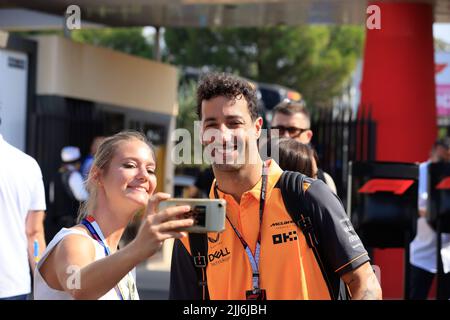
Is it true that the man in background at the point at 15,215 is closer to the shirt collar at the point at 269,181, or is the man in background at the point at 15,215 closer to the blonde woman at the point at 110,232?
the blonde woman at the point at 110,232

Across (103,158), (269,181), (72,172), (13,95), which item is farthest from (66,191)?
(269,181)

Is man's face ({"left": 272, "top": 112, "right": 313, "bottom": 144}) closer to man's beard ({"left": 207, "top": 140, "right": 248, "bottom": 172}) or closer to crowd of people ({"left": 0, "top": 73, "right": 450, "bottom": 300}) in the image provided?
crowd of people ({"left": 0, "top": 73, "right": 450, "bottom": 300})

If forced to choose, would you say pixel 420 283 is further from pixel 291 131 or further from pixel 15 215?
pixel 15 215

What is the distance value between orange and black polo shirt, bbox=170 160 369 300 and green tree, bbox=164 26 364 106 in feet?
123

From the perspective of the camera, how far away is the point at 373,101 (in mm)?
13078

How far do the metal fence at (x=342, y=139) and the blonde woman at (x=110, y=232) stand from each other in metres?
9.52

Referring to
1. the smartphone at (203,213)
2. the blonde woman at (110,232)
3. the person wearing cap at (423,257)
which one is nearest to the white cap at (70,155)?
the person wearing cap at (423,257)

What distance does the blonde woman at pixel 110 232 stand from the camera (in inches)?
107

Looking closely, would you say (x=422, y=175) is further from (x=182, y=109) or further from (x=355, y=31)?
(x=355, y=31)

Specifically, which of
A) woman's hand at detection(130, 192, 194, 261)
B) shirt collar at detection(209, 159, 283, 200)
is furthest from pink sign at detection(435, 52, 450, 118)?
woman's hand at detection(130, 192, 194, 261)

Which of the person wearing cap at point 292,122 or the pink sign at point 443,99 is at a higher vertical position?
the pink sign at point 443,99

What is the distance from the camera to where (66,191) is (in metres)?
13.2

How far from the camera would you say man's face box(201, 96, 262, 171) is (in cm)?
336

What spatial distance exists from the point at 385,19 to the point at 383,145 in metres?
1.71
